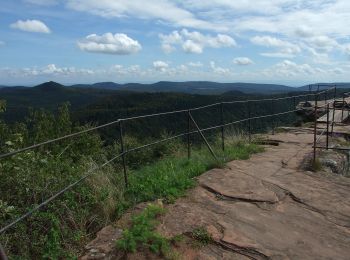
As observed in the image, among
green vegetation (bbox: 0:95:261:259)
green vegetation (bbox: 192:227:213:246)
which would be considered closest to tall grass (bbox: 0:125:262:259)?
green vegetation (bbox: 0:95:261:259)

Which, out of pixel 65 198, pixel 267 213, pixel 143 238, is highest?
pixel 65 198

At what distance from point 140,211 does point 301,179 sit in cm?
328

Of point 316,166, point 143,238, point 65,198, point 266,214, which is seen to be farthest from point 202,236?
point 316,166

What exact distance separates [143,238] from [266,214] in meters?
1.97

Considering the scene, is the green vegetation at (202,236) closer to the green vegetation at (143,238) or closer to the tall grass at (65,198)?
the green vegetation at (143,238)

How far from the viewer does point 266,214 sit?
564 cm

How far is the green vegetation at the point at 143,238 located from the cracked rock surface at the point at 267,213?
22 centimetres

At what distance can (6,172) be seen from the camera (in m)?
5.51

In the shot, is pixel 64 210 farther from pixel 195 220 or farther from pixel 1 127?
pixel 1 127

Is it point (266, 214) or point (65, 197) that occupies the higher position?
point (65, 197)

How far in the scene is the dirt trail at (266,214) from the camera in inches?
182

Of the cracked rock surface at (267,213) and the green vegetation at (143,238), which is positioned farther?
the cracked rock surface at (267,213)

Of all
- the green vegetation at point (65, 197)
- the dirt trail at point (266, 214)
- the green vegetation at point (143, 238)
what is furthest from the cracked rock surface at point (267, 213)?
the green vegetation at point (65, 197)

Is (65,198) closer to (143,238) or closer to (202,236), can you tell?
(143,238)
